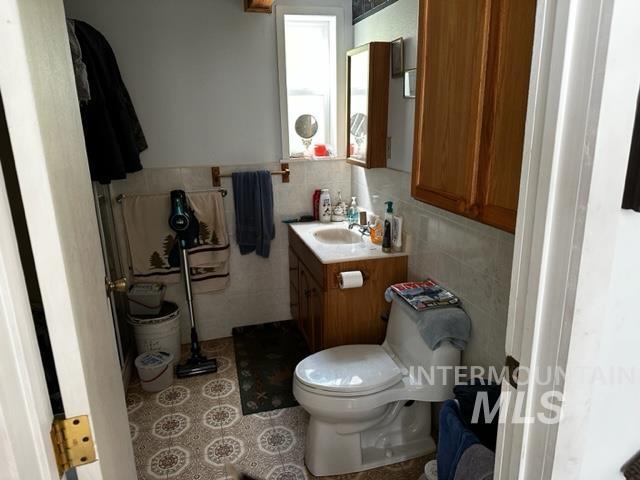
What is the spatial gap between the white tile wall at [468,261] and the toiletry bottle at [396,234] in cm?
3

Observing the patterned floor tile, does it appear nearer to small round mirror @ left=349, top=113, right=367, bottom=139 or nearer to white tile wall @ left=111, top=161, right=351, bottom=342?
white tile wall @ left=111, top=161, right=351, bottom=342

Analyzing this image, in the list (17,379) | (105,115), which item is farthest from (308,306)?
(17,379)

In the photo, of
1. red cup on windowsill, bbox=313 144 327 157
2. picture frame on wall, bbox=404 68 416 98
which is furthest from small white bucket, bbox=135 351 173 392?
picture frame on wall, bbox=404 68 416 98

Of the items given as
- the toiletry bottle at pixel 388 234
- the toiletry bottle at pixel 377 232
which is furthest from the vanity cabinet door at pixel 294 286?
the toiletry bottle at pixel 388 234

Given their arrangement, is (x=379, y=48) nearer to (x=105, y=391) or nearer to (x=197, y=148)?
(x=197, y=148)

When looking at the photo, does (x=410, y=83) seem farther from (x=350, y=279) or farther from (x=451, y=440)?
(x=451, y=440)

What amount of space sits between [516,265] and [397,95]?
1727 millimetres

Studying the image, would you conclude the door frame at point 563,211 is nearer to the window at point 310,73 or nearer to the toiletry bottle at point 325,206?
the toiletry bottle at point 325,206

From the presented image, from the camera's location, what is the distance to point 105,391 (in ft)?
2.94

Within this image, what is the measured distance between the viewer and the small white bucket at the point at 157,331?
8.79ft

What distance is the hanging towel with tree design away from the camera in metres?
2.76

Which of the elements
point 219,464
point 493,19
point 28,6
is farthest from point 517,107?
point 219,464

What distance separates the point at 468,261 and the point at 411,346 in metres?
0.46

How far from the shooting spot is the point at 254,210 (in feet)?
9.64
